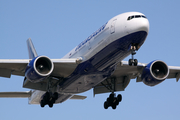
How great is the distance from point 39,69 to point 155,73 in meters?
9.90

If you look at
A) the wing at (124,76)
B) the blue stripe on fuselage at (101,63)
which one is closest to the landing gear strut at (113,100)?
the wing at (124,76)

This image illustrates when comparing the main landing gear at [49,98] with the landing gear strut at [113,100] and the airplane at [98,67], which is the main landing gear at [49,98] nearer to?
the airplane at [98,67]

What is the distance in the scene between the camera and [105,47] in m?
25.2

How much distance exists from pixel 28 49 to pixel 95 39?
47.8ft

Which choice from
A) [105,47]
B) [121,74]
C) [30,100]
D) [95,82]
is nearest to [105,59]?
[105,47]

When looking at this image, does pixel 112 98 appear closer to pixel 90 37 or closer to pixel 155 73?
pixel 155 73

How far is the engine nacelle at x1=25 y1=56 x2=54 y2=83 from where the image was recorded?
25.9 metres

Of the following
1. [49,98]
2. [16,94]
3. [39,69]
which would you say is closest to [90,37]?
[39,69]

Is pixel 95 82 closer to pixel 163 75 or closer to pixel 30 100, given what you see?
pixel 163 75

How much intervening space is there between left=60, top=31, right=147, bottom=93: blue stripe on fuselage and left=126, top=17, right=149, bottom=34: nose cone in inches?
10.0

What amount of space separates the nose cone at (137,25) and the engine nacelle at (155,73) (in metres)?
6.33

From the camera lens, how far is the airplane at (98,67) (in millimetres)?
24406

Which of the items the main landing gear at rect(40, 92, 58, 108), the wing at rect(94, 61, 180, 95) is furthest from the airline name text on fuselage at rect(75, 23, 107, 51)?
the main landing gear at rect(40, 92, 58, 108)

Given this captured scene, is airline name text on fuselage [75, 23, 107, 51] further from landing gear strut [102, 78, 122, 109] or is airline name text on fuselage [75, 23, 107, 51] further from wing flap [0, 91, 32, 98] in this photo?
wing flap [0, 91, 32, 98]
